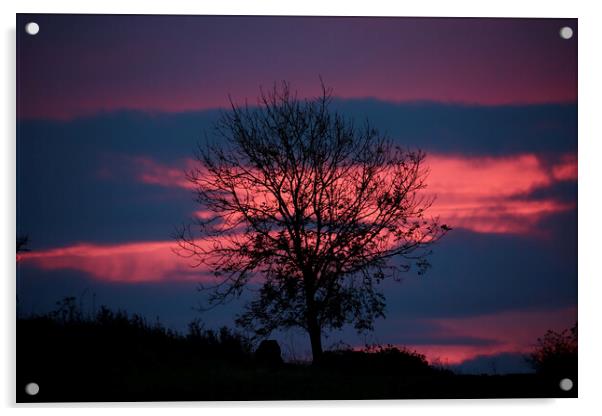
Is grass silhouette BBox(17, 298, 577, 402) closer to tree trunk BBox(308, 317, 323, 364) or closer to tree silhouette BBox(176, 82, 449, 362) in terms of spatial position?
tree trunk BBox(308, 317, 323, 364)

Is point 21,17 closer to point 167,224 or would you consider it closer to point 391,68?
point 167,224

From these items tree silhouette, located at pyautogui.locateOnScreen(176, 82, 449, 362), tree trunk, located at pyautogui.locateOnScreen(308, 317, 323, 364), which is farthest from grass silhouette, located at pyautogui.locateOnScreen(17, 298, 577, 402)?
tree silhouette, located at pyautogui.locateOnScreen(176, 82, 449, 362)

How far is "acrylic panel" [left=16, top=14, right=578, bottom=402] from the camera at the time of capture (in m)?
7.84

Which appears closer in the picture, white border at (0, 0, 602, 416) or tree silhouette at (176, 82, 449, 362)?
white border at (0, 0, 602, 416)

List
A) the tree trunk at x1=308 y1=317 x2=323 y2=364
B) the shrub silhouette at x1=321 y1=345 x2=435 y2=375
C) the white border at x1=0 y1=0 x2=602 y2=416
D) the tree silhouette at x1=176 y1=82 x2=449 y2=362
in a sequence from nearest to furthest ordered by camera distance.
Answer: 1. the white border at x1=0 y1=0 x2=602 y2=416
2. the shrub silhouette at x1=321 y1=345 x2=435 y2=375
3. the tree silhouette at x1=176 y1=82 x2=449 y2=362
4. the tree trunk at x1=308 y1=317 x2=323 y2=364

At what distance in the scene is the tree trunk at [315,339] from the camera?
8.23 metres

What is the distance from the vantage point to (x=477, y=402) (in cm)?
789

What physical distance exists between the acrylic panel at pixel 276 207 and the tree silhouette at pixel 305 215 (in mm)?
22
